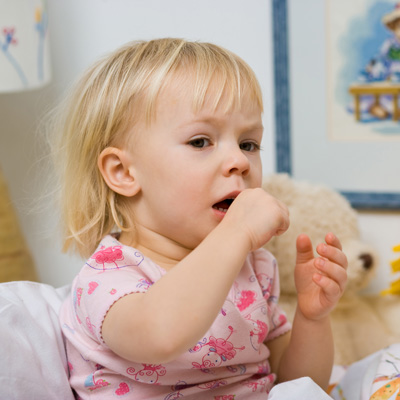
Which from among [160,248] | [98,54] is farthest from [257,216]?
[98,54]

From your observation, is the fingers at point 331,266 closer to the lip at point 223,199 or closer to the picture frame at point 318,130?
the lip at point 223,199

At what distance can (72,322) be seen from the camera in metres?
0.91


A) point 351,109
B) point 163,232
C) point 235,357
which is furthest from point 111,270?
point 351,109

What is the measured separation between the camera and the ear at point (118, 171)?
88 centimetres

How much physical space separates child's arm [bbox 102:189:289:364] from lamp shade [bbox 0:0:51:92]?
2.61 feet

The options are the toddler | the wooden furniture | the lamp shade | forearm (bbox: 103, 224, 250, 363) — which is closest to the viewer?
forearm (bbox: 103, 224, 250, 363)

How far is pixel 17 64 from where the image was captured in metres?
1.40

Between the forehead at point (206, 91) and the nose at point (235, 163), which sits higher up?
the forehead at point (206, 91)

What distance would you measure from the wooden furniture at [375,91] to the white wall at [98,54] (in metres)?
0.21

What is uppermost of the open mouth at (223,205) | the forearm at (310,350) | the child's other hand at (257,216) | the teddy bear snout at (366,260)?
the child's other hand at (257,216)

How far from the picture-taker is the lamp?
4.50 feet

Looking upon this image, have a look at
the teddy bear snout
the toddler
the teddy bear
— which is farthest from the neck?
the teddy bear snout

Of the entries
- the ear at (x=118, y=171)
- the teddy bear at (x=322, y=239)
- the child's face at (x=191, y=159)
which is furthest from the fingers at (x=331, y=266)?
the teddy bear at (x=322, y=239)

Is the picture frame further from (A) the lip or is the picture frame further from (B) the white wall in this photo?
(A) the lip
